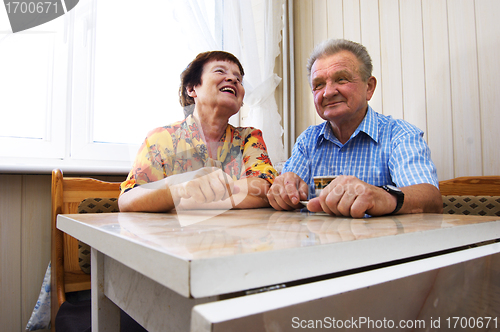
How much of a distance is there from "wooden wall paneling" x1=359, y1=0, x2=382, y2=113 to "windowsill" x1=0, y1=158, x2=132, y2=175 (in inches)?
54.6

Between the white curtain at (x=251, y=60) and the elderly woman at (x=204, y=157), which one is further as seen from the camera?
the white curtain at (x=251, y=60)

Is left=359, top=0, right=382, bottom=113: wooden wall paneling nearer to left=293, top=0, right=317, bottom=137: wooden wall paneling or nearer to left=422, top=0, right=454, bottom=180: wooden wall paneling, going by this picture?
left=422, top=0, right=454, bottom=180: wooden wall paneling

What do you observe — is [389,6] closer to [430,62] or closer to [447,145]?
[430,62]

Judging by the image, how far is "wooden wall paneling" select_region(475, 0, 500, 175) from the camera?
121 cm

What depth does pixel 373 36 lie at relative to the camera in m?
1.68

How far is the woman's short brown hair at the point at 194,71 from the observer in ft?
3.61

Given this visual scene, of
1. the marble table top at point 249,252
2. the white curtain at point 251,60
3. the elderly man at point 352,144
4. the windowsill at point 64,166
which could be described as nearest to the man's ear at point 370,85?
the elderly man at point 352,144

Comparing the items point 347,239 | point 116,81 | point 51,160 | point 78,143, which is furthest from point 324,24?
point 347,239

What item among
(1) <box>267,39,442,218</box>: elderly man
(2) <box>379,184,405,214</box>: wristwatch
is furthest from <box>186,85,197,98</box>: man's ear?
(2) <box>379,184,405,214</box>: wristwatch

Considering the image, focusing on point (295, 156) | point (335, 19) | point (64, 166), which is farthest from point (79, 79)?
point (335, 19)

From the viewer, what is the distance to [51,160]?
4.90ft

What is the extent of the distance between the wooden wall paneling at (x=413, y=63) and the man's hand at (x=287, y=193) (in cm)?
95

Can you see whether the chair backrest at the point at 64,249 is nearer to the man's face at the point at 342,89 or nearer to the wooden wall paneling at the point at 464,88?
the man's face at the point at 342,89

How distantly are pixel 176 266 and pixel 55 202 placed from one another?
4.02ft
